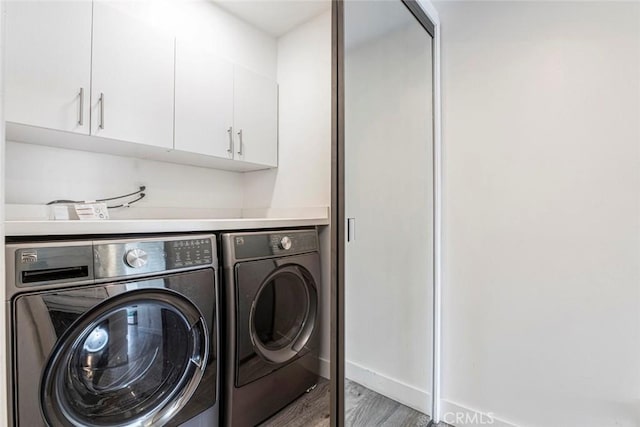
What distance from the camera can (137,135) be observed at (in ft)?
5.09

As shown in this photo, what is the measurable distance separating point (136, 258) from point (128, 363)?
1.35 ft

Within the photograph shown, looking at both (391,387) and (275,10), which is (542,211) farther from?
(275,10)

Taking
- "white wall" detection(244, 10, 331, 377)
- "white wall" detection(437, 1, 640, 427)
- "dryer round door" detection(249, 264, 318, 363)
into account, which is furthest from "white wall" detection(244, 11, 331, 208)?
"white wall" detection(437, 1, 640, 427)

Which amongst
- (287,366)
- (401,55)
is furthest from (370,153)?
(287,366)

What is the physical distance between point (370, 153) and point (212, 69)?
128 centimetres

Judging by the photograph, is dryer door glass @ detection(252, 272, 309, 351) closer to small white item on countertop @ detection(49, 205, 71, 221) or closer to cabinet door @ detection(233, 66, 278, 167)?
cabinet door @ detection(233, 66, 278, 167)

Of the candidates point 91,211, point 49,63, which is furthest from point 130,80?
point 91,211

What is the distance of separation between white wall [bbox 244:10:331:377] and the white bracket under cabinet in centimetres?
21

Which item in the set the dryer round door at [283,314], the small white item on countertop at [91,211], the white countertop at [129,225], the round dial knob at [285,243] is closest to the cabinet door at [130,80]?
the small white item on countertop at [91,211]

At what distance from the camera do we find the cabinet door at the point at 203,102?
1.74 meters

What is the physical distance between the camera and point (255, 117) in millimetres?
2092

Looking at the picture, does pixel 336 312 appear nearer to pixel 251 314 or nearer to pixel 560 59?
pixel 251 314

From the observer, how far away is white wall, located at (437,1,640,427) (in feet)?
3.94

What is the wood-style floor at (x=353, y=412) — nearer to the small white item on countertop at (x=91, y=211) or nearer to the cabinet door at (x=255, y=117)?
the small white item on countertop at (x=91, y=211)
